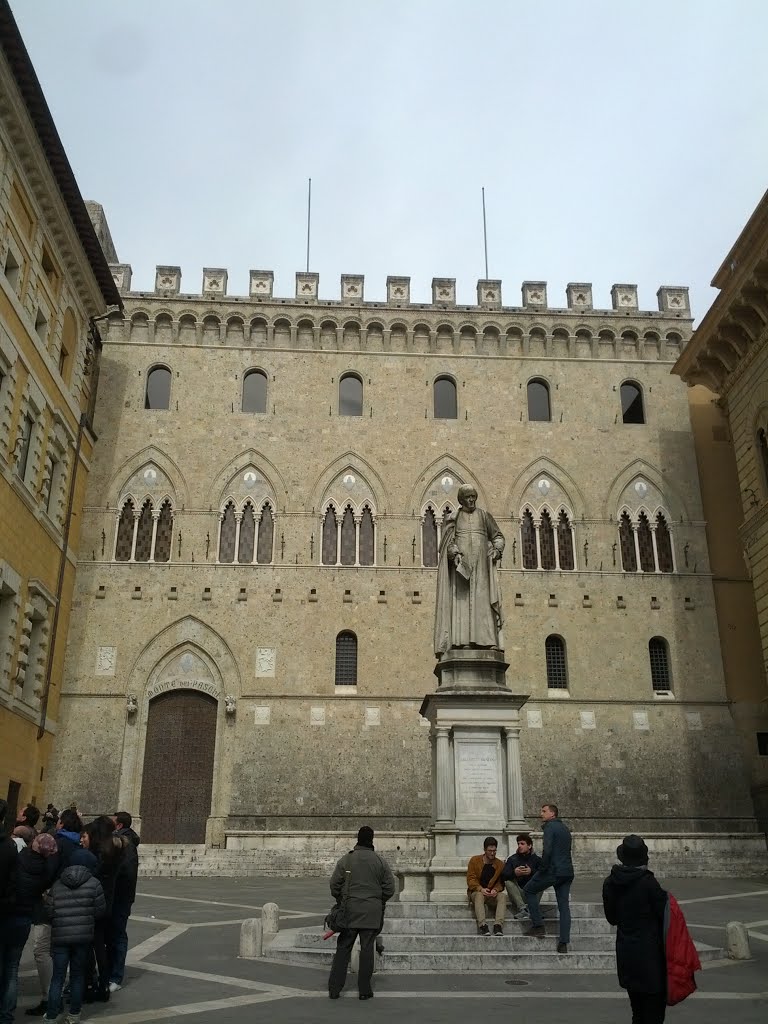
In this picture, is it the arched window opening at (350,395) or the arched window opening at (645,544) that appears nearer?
the arched window opening at (645,544)

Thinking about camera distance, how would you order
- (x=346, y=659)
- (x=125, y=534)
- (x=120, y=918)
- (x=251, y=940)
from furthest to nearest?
(x=125, y=534), (x=346, y=659), (x=251, y=940), (x=120, y=918)

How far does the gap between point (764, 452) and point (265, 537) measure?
13.0 m

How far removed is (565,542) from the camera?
26156 mm

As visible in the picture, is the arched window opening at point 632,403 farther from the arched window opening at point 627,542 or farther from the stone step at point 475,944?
the stone step at point 475,944

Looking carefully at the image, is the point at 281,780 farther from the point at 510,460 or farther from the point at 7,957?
the point at 7,957

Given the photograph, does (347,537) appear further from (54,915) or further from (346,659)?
(54,915)

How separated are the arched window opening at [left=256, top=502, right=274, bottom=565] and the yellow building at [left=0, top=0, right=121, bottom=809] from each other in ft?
15.9

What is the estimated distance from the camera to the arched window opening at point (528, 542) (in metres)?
25.8

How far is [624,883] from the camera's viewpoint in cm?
541

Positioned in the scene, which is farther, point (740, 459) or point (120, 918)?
point (740, 459)

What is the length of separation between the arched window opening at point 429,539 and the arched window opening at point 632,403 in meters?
6.65

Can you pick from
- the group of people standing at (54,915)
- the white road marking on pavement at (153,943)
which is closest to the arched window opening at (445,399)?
the white road marking on pavement at (153,943)

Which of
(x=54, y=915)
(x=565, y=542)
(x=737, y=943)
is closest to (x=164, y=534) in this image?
(x=565, y=542)

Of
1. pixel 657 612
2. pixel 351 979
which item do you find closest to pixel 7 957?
pixel 351 979
